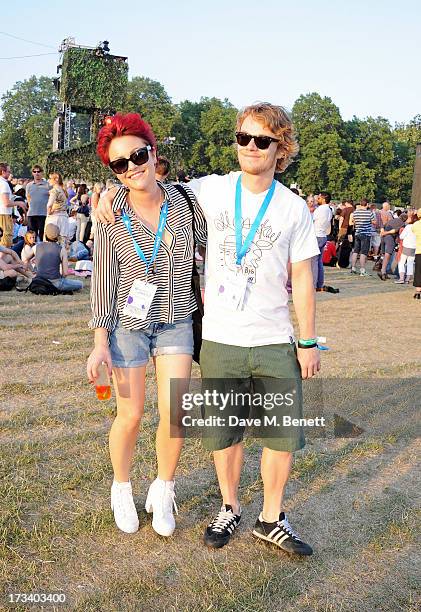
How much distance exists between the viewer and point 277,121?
8.72 feet

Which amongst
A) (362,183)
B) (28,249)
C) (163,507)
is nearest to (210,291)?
(163,507)

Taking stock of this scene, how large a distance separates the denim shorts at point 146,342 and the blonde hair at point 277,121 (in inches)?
34.4

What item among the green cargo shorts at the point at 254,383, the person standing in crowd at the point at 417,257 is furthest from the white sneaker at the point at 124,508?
the person standing in crowd at the point at 417,257

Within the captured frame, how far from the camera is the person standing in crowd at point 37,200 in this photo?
41.5ft

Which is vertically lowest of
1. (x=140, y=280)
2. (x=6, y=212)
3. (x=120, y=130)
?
(x=140, y=280)

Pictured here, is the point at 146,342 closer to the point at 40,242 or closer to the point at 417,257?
the point at 40,242

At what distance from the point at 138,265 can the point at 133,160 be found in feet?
1.46

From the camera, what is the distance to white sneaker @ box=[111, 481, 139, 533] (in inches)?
117

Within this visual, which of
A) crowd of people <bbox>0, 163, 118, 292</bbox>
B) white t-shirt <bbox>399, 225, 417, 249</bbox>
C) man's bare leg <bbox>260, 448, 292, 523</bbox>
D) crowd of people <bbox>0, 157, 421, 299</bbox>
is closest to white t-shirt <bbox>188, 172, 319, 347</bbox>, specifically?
man's bare leg <bbox>260, 448, 292, 523</bbox>

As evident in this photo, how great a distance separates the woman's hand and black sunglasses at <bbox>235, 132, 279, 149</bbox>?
1051 millimetres

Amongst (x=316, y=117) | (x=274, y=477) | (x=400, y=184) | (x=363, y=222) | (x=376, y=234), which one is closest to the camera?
(x=274, y=477)
